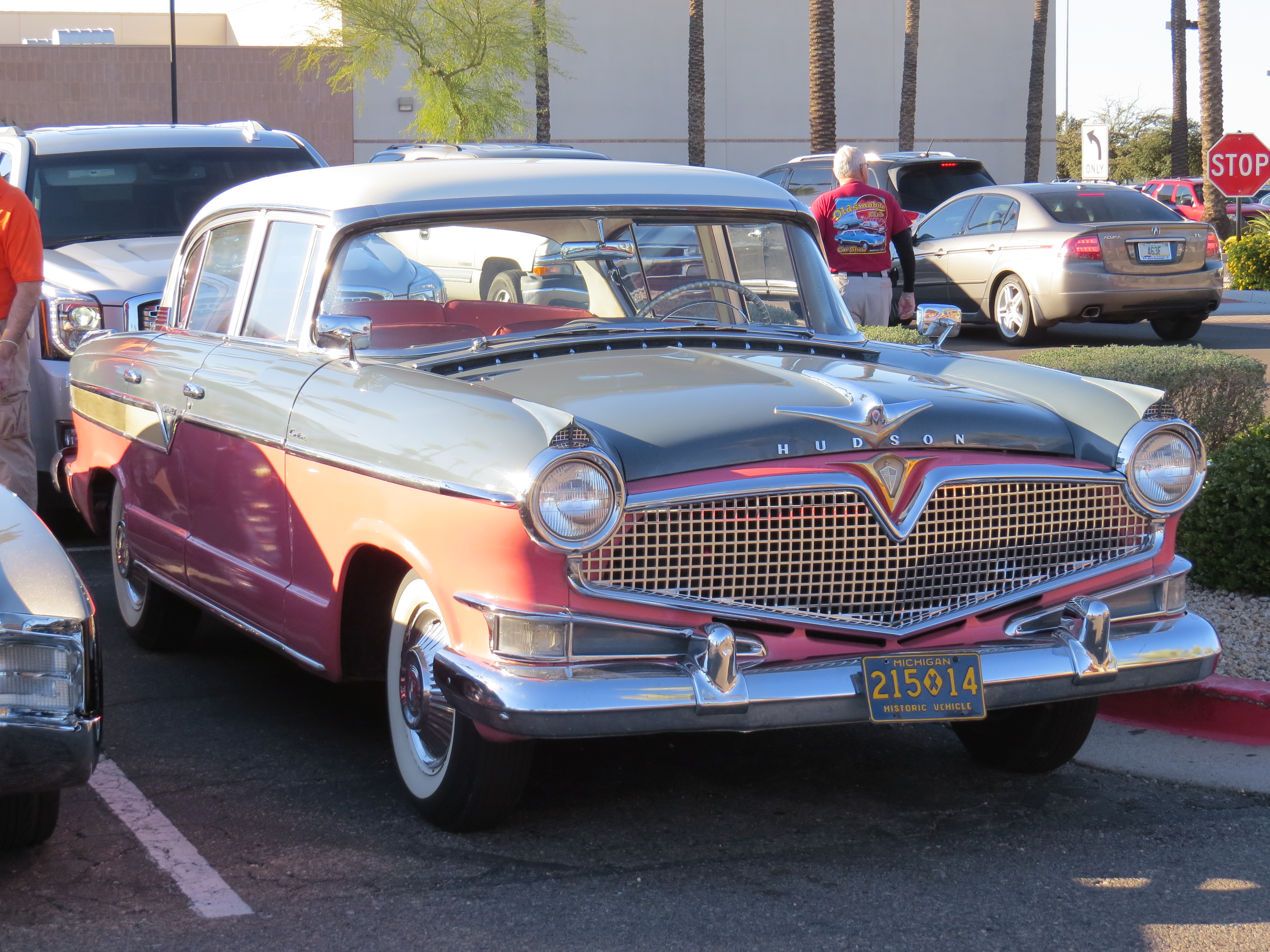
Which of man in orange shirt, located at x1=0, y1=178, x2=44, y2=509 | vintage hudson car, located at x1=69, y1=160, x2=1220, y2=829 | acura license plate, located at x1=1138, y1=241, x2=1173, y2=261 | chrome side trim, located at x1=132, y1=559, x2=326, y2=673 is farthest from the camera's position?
acura license plate, located at x1=1138, y1=241, x2=1173, y2=261

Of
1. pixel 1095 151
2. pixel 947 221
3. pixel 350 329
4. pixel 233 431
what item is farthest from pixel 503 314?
pixel 1095 151

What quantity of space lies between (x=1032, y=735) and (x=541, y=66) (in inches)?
1228

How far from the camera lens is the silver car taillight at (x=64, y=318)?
7.87 metres

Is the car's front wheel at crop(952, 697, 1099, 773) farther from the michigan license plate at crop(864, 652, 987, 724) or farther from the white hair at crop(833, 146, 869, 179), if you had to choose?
the white hair at crop(833, 146, 869, 179)

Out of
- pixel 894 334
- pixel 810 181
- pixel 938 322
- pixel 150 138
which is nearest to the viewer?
pixel 938 322

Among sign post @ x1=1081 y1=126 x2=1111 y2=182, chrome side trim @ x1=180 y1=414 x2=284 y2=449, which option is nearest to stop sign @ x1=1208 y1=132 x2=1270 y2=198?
sign post @ x1=1081 y1=126 x2=1111 y2=182

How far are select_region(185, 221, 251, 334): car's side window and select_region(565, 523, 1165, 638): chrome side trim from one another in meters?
2.33

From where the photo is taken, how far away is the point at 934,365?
491 cm

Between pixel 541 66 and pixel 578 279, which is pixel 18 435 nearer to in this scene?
pixel 578 279

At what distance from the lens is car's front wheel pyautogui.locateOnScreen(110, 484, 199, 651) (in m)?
6.07

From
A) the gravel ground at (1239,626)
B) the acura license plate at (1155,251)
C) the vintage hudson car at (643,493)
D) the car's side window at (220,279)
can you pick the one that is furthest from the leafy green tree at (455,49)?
the vintage hudson car at (643,493)

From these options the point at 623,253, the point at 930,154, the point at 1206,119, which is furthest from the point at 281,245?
the point at 1206,119

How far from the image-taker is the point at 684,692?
3637mm

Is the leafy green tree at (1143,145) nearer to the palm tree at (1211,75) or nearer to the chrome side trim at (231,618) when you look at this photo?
the palm tree at (1211,75)
